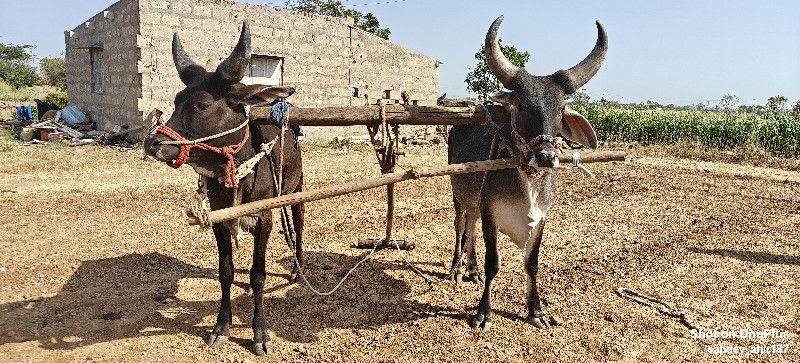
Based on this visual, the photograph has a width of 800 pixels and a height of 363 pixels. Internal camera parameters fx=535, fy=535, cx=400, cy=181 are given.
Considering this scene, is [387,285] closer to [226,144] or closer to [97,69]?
[226,144]

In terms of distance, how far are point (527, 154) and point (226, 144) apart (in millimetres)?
2196

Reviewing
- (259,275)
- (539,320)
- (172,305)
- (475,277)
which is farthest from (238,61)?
(475,277)

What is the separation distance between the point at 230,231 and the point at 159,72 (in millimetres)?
10568

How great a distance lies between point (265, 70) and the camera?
15242mm

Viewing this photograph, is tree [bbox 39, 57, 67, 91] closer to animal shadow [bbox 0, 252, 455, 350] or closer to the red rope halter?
animal shadow [bbox 0, 252, 455, 350]

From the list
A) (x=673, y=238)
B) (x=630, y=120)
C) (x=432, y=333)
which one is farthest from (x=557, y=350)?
(x=630, y=120)

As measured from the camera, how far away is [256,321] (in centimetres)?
416

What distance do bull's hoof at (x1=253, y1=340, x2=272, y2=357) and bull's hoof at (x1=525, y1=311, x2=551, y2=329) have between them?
86.6 inches

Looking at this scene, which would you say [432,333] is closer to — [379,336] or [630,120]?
[379,336]

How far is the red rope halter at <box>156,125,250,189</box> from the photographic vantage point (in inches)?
140

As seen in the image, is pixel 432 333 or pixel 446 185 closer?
pixel 432 333

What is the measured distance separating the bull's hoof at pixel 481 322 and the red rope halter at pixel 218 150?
2273 mm

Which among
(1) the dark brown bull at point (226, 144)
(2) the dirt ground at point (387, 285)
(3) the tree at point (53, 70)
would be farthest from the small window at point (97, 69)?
(3) the tree at point (53, 70)

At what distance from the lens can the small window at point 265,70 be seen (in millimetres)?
14969
